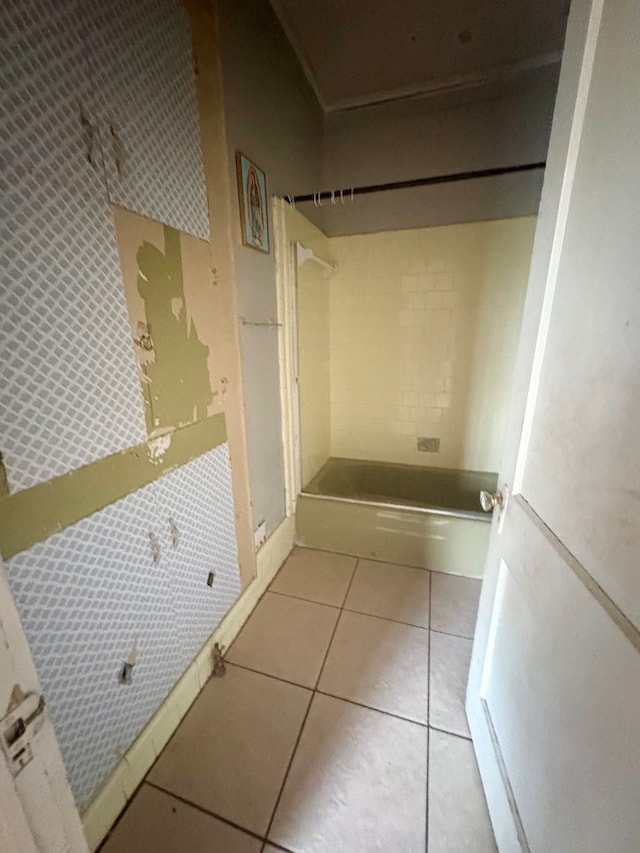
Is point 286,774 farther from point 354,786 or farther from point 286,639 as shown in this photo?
point 286,639

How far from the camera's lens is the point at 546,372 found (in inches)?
27.1

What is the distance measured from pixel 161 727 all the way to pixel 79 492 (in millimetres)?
834

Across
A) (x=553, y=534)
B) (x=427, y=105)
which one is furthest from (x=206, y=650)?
(x=427, y=105)

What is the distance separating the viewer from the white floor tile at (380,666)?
1.15m

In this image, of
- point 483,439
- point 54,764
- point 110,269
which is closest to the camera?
point 54,764

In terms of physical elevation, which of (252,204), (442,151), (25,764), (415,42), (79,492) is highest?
(415,42)

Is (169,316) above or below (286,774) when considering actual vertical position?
above

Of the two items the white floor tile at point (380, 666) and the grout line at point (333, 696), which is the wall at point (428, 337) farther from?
the grout line at point (333, 696)

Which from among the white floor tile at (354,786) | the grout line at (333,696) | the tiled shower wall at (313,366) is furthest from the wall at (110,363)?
the tiled shower wall at (313,366)

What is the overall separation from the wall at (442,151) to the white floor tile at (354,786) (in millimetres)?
2494

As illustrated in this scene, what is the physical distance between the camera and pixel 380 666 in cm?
126

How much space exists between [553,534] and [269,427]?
122cm

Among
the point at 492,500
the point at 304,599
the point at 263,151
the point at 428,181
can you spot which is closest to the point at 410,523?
the point at 304,599

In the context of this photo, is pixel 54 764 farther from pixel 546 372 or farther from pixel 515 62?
pixel 515 62
